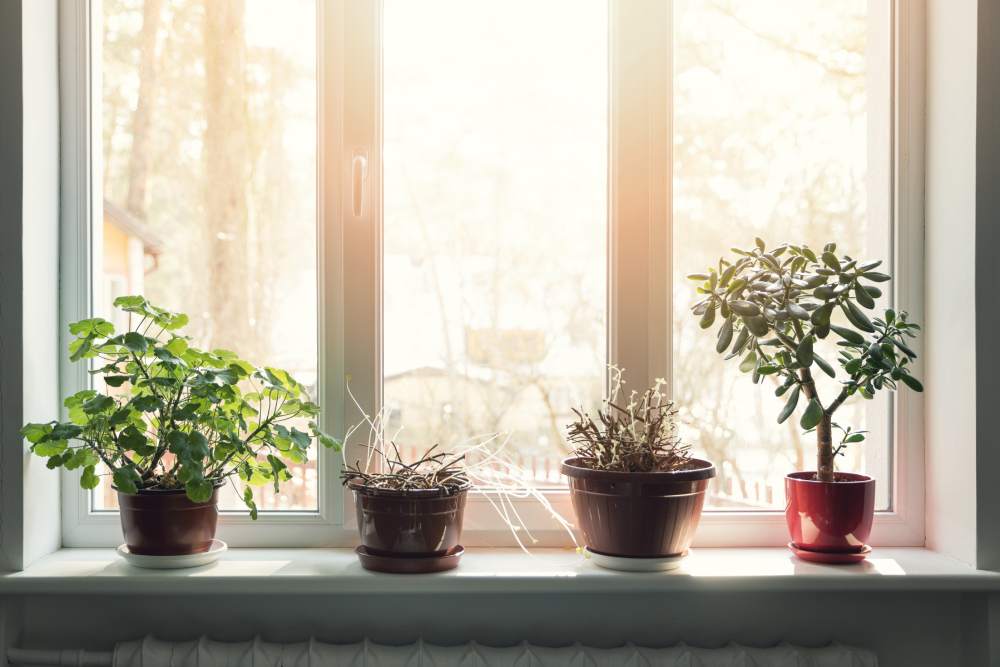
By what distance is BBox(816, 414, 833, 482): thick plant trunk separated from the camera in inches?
61.2

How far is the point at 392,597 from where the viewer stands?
1575 millimetres

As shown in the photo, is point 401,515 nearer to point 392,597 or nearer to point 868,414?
point 392,597

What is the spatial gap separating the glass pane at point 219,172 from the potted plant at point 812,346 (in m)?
0.88

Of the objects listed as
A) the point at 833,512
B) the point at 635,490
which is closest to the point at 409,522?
the point at 635,490

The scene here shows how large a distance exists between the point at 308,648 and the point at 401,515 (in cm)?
31

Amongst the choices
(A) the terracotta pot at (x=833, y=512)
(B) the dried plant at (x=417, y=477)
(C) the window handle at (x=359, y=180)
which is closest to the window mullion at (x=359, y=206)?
(C) the window handle at (x=359, y=180)

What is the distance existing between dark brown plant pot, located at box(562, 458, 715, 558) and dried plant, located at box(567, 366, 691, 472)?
0.15 ft

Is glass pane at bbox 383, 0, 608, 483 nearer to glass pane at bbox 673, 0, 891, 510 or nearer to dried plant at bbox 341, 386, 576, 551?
dried plant at bbox 341, 386, 576, 551

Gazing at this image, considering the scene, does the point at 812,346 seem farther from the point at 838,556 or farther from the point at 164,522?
the point at 164,522

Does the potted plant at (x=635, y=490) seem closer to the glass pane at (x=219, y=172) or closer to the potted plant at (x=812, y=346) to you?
the potted plant at (x=812, y=346)

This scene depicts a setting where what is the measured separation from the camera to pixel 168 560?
1.48 meters

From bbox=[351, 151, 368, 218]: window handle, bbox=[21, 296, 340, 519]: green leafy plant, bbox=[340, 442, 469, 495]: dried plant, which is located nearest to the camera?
bbox=[21, 296, 340, 519]: green leafy plant

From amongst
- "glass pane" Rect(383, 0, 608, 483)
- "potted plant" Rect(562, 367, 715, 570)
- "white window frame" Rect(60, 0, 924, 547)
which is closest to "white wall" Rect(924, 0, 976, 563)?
"white window frame" Rect(60, 0, 924, 547)

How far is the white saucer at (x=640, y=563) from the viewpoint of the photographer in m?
1.48
